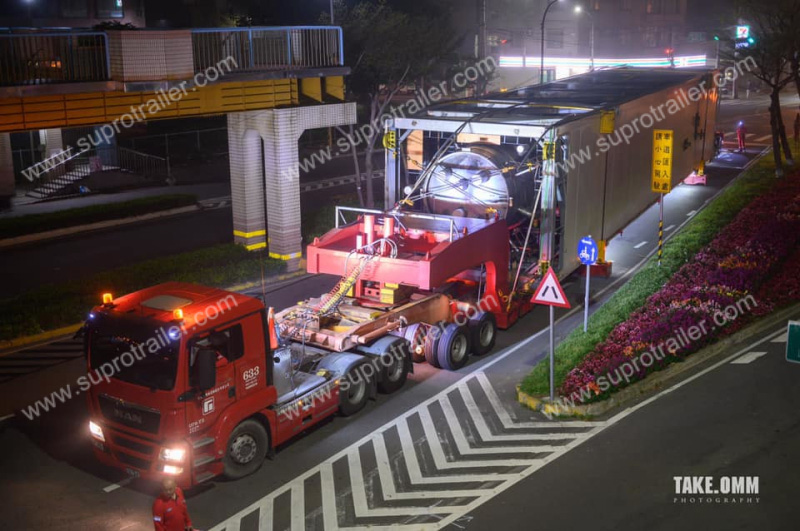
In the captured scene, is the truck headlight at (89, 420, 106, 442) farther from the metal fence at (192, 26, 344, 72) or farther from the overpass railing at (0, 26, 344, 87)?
the metal fence at (192, 26, 344, 72)

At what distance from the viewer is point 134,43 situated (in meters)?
17.0

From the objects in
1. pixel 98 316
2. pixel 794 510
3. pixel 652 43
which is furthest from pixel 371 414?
pixel 652 43

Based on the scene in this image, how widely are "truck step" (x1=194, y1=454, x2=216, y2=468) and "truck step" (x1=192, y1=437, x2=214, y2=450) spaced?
146 millimetres

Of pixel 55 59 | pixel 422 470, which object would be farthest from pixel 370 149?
pixel 422 470

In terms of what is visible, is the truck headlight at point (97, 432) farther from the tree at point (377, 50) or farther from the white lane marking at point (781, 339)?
the tree at point (377, 50)

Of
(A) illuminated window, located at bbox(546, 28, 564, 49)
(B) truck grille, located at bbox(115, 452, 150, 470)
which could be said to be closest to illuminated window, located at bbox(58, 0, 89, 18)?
(B) truck grille, located at bbox(115, 452, 150, 470)

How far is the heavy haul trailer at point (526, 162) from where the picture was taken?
16.5 metres

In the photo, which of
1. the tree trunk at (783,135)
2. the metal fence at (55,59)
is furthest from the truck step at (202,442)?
the tree trunk at (783,135)

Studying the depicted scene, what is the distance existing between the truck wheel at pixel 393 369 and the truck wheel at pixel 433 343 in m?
0.90

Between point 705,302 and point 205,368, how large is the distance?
416 inches

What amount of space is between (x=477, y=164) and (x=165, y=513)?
31.8ft

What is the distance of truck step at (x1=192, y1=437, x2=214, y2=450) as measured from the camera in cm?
1074

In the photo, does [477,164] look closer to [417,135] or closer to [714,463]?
[417,135]

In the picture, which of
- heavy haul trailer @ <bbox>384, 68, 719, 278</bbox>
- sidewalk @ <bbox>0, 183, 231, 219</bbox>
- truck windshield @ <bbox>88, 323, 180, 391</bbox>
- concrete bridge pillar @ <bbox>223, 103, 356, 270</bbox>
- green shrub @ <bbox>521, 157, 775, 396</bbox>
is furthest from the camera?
sidewalk @ <bbox>0, 183, 231, 219</bbox>
